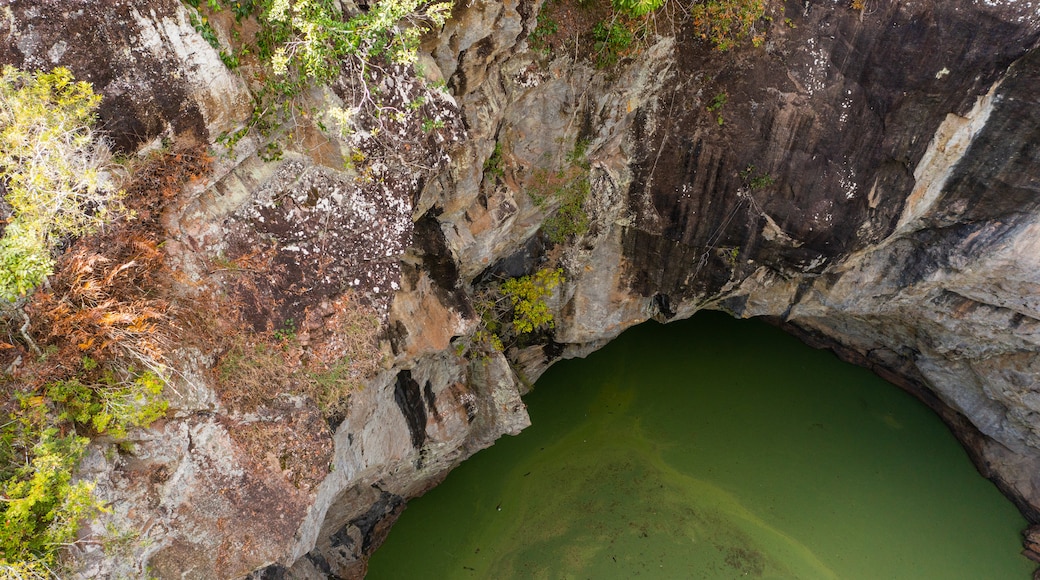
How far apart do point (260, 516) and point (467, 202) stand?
9.57ft

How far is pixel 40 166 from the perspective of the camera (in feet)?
9.16

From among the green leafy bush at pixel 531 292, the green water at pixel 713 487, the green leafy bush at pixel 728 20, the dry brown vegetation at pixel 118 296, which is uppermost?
the green leafy bush at pixel 728 20

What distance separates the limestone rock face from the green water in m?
0.62

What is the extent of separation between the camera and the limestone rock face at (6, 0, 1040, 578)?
3520 millimetres

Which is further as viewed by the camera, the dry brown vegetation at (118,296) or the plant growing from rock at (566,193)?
the plant growing from rock at (566,193)

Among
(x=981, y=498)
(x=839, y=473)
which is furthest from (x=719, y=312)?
(x=981, y=498)

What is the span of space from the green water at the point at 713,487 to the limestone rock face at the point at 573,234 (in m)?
0.62

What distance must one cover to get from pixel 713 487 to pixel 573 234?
4.09 meters

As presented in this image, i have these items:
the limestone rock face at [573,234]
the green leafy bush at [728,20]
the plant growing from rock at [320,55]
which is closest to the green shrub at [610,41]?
the limestone rock face at [573,234]

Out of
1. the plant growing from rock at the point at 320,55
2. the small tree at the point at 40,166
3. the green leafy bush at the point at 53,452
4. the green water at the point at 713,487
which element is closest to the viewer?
the small tree at the point at 40,166

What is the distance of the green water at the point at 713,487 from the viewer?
706cm

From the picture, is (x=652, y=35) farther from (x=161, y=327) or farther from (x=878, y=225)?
(x=161, y=327)

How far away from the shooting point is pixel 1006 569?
721 cm

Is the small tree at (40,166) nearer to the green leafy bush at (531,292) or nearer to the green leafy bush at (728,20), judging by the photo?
the green leafy bush at (531,292)
